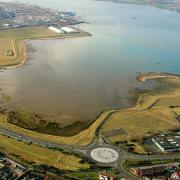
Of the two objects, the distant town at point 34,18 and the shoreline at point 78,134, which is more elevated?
the distant town at point 34,18

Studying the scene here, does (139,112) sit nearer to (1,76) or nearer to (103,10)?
(1,76)

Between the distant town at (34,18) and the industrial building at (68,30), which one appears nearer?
the industrial building at (68,30)

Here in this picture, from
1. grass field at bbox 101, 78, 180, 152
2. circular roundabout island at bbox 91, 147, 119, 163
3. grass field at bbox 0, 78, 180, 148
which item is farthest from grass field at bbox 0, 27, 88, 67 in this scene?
circular roundabout island at bbox 91, 147, 119, 163

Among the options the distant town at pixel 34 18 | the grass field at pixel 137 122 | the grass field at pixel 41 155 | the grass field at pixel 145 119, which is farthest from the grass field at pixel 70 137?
the distant town at pixel 34 18

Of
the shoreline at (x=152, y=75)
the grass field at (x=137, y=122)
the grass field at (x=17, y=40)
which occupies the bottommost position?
the grass field at (x=137, y=122)

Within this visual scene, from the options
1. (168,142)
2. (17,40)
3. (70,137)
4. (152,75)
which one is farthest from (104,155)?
(17,40)

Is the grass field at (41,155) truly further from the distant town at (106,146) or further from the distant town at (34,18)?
the distant town at (34,18)

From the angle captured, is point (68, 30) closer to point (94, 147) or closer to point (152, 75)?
point (152, 75)
